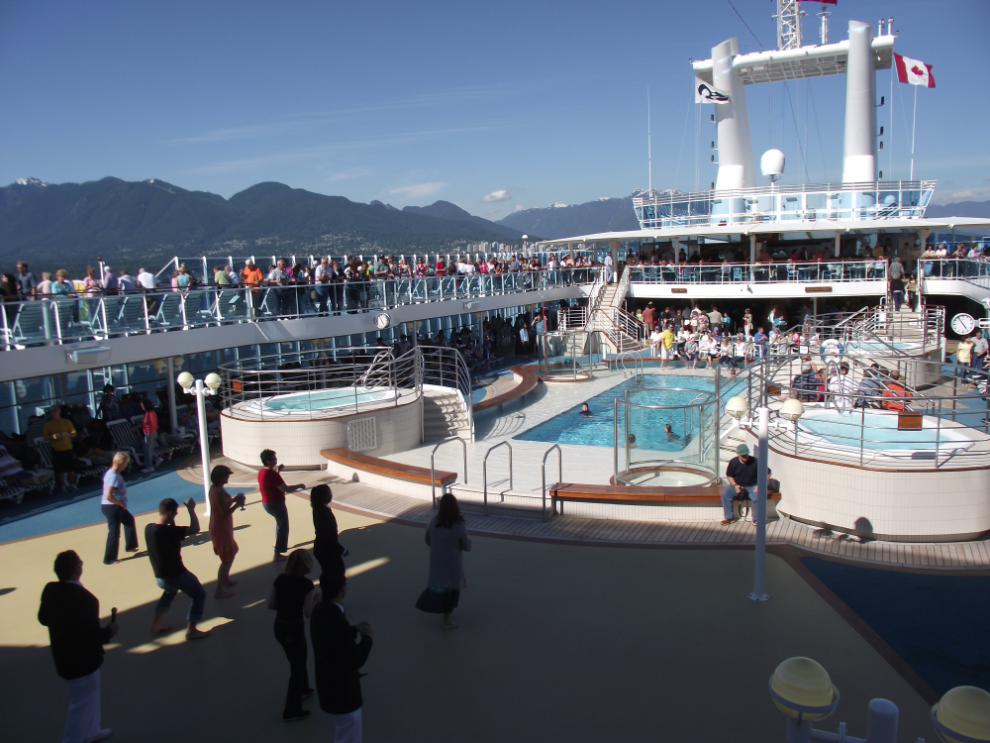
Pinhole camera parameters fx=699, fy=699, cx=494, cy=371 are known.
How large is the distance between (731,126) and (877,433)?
87.2 feet

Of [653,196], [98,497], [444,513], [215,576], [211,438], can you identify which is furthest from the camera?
[653,196]

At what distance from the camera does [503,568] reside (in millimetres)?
7723

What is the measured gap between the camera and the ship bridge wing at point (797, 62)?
30.2 m

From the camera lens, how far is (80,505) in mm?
11148

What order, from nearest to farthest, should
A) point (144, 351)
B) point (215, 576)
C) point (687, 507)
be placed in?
point (215, 576) < point (687, 507) < point (144, 351)

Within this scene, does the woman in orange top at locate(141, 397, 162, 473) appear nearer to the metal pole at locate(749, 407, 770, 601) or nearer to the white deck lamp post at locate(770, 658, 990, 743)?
the metal pole at locate(749, 407, 770, 601)

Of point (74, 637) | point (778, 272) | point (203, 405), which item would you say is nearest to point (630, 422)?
point (203, 405)

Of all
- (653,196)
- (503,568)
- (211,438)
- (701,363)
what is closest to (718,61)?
(653,196)

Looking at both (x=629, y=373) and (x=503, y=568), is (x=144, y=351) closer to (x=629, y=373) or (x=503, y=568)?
(x=503, y=568)

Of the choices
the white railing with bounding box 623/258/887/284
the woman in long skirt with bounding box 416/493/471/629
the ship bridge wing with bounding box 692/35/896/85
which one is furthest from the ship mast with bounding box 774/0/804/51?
the woman in long skirt with bounding box 416/493/471/629

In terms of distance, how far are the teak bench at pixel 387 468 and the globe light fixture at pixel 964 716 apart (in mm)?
7510

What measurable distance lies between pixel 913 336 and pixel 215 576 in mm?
20473

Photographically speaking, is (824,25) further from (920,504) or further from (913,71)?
(920,504)

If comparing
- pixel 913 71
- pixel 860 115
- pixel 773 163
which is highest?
pixel 913 71
